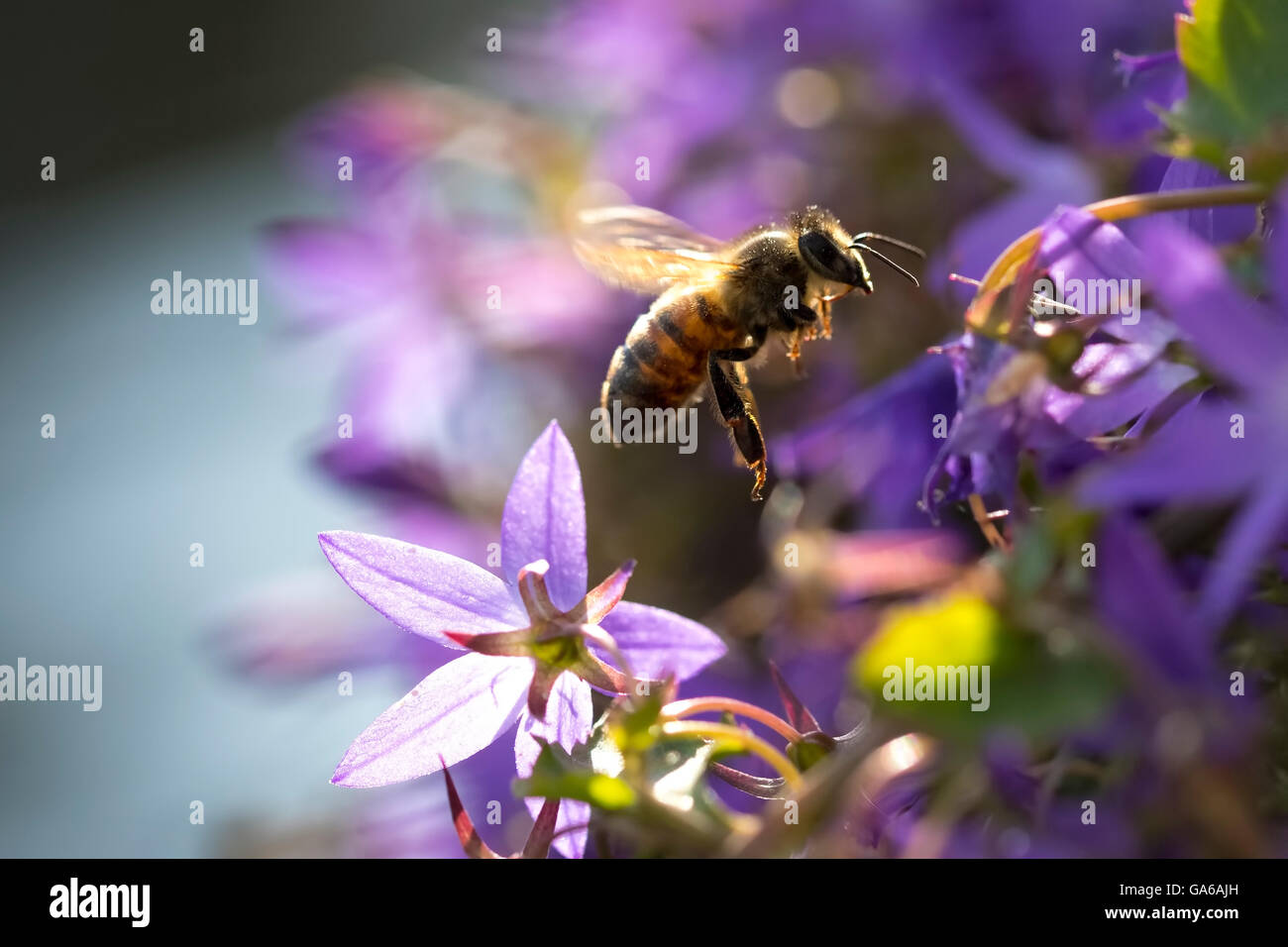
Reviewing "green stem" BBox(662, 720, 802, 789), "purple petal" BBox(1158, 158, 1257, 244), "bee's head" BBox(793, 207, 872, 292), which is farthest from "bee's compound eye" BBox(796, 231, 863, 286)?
"green stem" BBox(662, 720, 802, 789)

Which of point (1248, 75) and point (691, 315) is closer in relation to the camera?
point (1248, 75)

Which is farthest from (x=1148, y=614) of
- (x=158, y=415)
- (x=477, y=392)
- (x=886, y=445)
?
(x=158, y=415)

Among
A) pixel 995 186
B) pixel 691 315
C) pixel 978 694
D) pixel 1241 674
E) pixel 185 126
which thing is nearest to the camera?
pixel 978 694

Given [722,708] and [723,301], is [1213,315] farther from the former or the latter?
[723,301]

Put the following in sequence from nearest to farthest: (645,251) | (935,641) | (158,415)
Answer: (935,641) < (645,251) < (158,415)

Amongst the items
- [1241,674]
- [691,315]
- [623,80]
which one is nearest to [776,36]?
[623,80]

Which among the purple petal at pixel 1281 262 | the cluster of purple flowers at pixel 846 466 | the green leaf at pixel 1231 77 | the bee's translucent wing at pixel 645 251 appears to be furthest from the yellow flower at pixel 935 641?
the bee's translucent wing at pixel 645 251

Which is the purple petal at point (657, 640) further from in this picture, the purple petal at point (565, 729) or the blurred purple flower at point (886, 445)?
the blurred purple flower at point (886, 445)
